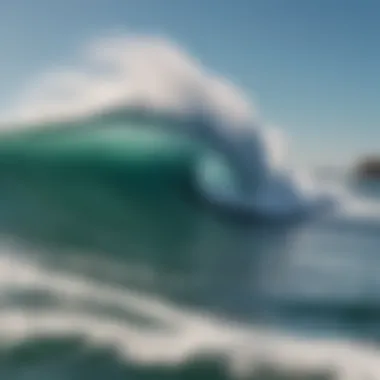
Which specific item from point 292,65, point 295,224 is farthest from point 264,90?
point 295,224

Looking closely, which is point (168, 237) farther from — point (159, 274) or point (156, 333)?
point (156, 333)

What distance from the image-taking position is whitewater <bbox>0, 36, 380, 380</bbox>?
1323 mm

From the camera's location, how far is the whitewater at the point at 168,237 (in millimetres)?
1323

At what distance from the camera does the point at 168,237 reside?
4.47ft

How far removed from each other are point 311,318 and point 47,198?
679 millimetres

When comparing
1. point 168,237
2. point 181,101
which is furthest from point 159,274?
point 181,101

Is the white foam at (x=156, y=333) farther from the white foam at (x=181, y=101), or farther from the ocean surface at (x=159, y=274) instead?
the white foam at (x=181, y=101)

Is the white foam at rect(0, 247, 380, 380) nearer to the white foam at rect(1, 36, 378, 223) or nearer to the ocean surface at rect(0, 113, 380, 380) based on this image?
the ocean surface at rect(0, 113, 380, 380)

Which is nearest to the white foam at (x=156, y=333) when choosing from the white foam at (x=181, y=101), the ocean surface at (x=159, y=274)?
the ocean surface at (x=159, y=274)

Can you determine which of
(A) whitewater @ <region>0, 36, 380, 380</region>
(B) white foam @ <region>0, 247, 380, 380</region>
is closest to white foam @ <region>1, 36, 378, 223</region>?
(A) whitewater @ <region>0, 36, 380, 380</region>

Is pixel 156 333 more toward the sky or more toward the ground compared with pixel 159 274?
more toward the ground

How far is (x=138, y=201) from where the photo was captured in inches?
53.4

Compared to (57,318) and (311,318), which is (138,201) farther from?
(311,318)

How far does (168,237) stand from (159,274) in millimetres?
89
